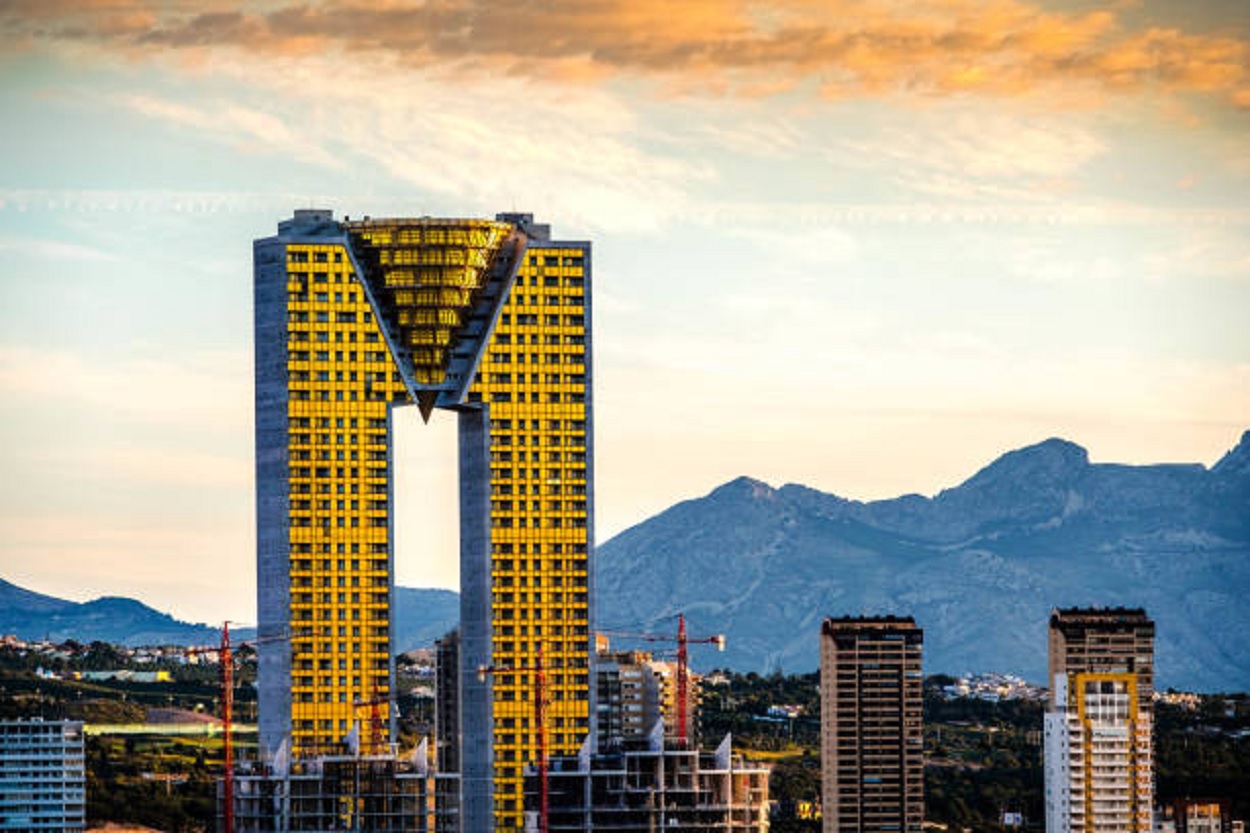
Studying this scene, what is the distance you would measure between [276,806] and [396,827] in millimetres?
7052

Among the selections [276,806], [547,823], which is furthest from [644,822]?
[276,806]

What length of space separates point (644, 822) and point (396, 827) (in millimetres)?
13376

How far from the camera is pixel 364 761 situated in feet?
650

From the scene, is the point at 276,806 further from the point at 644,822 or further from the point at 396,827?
the point at 644,822

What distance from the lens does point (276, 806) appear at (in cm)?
19550

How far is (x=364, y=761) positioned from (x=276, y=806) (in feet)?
18.5

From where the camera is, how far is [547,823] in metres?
200

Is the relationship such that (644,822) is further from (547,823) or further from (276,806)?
(276,806)

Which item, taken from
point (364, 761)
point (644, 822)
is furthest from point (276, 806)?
point (644, 822)

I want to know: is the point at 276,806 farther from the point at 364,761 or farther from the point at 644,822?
the point at 644,822

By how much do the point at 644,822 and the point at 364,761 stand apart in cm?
1548

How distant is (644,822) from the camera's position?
655ft

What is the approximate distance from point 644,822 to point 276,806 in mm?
19981
